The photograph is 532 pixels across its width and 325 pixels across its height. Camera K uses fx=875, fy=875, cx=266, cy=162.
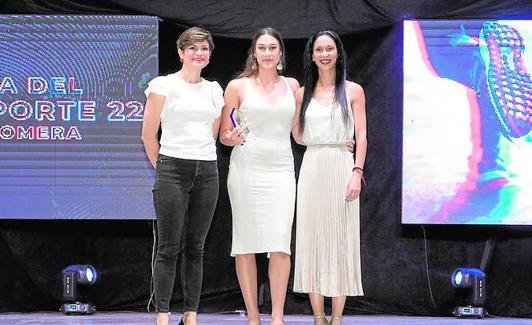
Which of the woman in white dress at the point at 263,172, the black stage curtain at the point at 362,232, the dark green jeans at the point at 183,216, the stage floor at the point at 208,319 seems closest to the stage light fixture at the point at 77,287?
the stage floor at the point at 208,319

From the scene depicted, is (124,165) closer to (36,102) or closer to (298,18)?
(36,102)

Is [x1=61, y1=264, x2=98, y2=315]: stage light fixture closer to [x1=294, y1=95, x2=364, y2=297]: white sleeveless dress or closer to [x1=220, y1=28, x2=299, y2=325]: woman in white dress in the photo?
→ [x1=220, y1=28, x2=299, y2=325]: woman in white dress

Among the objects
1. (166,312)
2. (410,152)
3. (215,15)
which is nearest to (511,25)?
(410,152)

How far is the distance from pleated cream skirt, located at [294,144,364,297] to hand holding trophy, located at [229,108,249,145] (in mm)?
493

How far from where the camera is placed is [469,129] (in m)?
5.84

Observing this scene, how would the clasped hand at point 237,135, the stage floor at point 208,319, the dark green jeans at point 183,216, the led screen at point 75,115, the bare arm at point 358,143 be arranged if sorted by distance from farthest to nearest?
the led screen at point 75,115
the stage floor at point 208,319
the bare arm at point 358,143
the clasped hand at point 237,135
the dark green jeans at point 183,216

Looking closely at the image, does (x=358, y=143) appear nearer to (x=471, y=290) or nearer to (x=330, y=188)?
(x=330, y=188)

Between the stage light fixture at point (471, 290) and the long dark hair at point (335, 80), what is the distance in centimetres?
161

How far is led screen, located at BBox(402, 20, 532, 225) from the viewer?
230 inches

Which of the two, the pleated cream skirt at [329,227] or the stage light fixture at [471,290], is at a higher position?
the pleated cream skirt at [329,227]

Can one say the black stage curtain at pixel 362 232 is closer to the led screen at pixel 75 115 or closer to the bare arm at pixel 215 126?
the led screen at pixel 75 115

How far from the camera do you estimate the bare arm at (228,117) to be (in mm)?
4590

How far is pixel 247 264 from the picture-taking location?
4.77 meters

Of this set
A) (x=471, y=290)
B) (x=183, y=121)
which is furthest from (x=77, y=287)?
(x=471, y=290)
